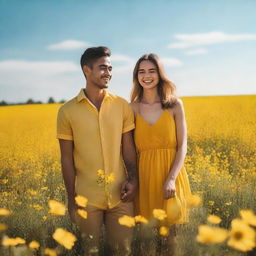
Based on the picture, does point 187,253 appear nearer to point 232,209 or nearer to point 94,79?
point 94,79

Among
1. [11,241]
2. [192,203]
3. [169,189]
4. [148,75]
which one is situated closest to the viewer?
[11,241]

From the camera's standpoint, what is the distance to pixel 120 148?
2945 millimetres

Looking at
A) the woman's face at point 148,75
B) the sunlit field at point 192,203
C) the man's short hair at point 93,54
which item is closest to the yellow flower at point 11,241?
the sunlit field at point 192,203

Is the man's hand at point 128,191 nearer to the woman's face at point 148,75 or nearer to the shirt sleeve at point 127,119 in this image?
the shirt sleeve at point 127,119

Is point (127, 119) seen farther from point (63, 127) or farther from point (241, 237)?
point (241, 237)

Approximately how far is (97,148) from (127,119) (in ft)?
1.01

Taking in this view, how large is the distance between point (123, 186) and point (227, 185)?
183 cm

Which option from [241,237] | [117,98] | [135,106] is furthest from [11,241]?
[135,106]

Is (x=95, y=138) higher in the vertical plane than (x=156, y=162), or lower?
higher

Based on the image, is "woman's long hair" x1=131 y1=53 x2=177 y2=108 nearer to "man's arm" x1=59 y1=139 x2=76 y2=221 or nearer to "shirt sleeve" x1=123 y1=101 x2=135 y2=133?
"shirt sleeve" x1=123 y1=101 x2=135 y2=133

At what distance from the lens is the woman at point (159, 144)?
9.86ft

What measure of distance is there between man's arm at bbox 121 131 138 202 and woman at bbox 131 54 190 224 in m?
0.09

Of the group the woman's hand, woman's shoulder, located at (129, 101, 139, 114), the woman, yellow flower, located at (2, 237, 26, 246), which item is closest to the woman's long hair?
the woman

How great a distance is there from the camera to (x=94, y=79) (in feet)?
9.37
